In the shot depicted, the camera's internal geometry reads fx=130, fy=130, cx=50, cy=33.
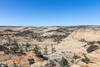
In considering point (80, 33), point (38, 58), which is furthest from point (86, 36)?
point (38, 58)

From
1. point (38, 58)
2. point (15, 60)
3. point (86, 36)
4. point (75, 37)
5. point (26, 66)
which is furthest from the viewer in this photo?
point (75, 37)

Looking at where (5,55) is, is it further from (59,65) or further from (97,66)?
(97,66)

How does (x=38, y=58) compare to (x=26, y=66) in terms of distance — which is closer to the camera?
(x=26, y=66)

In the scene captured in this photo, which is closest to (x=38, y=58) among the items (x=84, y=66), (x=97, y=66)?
(x=84, y=66)

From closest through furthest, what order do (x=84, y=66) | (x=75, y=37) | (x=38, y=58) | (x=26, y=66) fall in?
(x=84, y=66), (x=26, y=66), (x=38, y=58), (x=75, y=37)

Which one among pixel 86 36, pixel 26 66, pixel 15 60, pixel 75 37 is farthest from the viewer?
pixel 75 37

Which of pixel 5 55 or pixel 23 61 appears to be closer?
pixel 23 61

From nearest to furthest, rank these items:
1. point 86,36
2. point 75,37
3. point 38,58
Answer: point 38,58, point 86,36, point 75,37

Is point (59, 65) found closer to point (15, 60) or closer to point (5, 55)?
point (15, 60)
